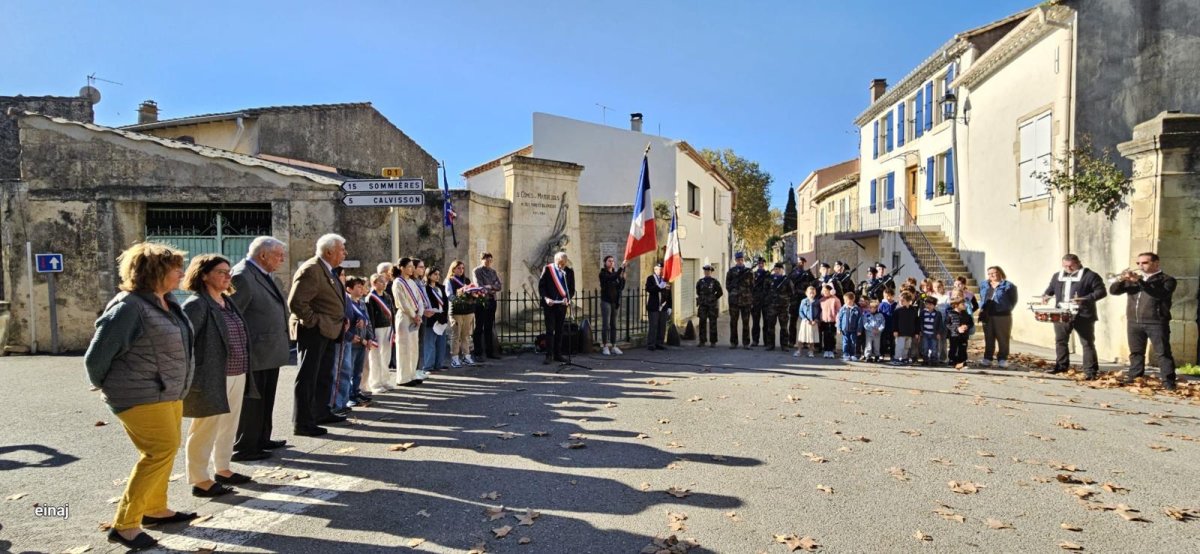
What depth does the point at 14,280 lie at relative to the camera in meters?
11.9

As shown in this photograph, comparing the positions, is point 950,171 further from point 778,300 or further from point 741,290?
point 741,290

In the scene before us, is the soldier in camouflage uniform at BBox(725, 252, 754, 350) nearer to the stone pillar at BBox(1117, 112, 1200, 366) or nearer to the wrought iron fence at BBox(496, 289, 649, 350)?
the wrought iron fence at BBox(496, 289, 649, 350)

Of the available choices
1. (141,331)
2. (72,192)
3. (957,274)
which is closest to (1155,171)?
(957,274)

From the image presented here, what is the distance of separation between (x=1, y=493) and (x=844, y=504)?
587 cm

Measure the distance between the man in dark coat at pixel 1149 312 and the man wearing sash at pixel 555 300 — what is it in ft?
25.6

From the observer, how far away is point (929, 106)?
2130cm

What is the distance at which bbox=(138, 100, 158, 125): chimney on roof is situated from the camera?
71.5 ft

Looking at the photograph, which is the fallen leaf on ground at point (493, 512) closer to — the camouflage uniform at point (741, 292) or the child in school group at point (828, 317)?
the child in school group at point (828, 317)

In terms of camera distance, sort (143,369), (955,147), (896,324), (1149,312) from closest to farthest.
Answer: (143,369) < (1149,312) < (896,324) < (955,147)

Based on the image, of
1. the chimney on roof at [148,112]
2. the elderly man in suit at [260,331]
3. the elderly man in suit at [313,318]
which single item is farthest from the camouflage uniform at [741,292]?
the chimney on roof at [148,112]

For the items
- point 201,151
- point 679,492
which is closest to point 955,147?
point 679,492

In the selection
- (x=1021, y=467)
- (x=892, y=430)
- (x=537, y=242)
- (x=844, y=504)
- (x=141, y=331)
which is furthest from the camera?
(x=537, y=242)

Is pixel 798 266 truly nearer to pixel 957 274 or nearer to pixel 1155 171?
pixel 1155 171

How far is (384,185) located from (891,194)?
Answer: 20.7 metres
